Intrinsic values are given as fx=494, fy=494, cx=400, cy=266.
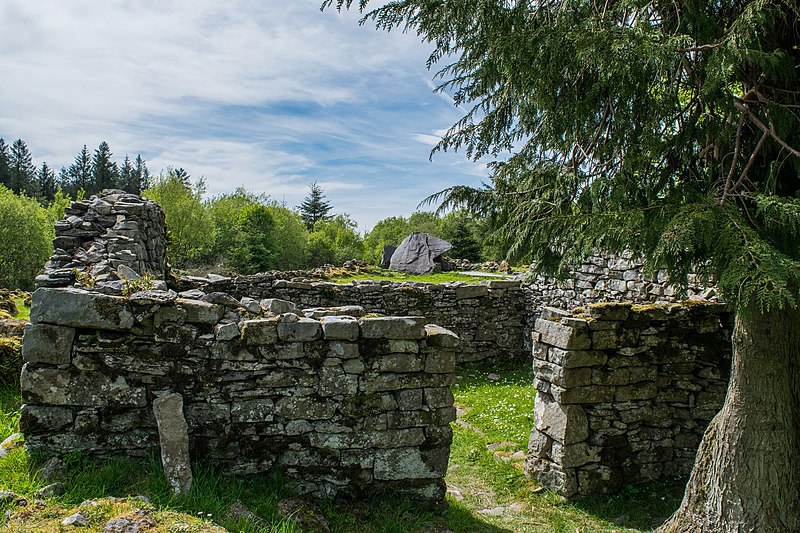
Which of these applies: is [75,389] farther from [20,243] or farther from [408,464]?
[20,243]

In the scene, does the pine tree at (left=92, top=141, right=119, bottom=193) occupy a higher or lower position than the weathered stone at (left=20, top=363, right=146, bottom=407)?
higher

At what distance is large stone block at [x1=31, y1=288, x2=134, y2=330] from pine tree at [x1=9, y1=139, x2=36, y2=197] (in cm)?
7204

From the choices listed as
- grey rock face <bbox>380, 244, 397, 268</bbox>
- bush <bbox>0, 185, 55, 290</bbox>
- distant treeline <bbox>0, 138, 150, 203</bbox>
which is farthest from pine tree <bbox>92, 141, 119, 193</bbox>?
grey rock face <bbox>380, 244, 397, 268</bbox>

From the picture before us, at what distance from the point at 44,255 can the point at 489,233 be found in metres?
38.1

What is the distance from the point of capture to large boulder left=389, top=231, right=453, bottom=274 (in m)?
23.8

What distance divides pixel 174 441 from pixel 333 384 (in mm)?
1466

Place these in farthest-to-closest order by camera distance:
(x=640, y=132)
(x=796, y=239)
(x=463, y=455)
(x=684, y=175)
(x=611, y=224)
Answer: (x=463, y=455), (x=684, y=175), (x=640, y=132), (x=611, y=224), (x=796, y=239)

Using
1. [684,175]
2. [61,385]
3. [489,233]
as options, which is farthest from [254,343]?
[684,175]

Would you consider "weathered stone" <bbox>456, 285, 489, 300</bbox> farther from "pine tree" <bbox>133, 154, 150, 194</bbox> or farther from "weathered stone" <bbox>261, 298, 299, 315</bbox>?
"pine tree" <bbox>133, 154, 150, 194</bbox>

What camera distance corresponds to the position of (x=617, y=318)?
6.67m

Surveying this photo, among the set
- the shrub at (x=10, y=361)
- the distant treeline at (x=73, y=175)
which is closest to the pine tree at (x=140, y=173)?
the distant treeline at (x=73, y=175)

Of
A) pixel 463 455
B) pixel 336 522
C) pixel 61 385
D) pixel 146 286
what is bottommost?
pixel 463 455

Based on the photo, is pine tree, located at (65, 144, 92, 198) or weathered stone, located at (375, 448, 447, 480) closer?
weathered stone, located at (375, 448, 447, 480)

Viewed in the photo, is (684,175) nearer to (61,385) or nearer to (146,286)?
(146,286)
